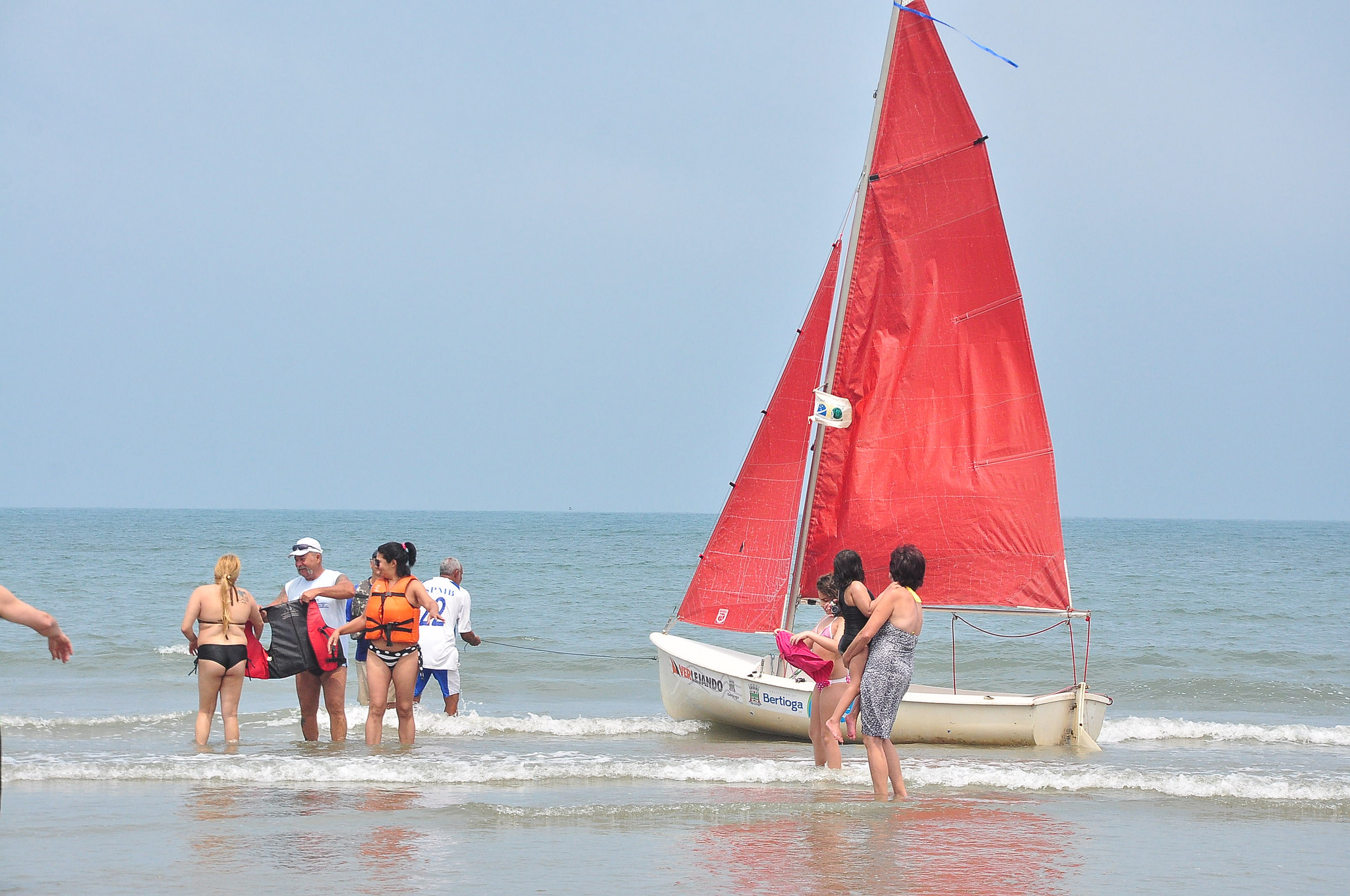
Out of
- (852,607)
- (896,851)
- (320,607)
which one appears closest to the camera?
(896,851)

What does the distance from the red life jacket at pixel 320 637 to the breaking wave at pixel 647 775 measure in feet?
2.29

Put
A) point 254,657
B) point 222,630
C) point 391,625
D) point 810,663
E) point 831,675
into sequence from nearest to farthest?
point 810,663 < point 831,675 < point 222,630 < point 391,625 < point 254,657

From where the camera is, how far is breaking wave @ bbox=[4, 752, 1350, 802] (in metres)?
8.45

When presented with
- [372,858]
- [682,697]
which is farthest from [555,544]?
[372,858]

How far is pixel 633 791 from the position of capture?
8.34 m

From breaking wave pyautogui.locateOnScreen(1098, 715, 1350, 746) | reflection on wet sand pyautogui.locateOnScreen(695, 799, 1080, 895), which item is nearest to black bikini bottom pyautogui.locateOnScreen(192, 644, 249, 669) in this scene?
reflection on wet sand pyautogui.locateOnScreen(695, 799, 1080, 895)

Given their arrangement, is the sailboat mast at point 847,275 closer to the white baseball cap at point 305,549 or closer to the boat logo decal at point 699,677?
the boat logo decal at point 699,677

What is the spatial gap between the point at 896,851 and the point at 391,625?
4.10m

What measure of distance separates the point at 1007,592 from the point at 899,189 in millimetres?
3667

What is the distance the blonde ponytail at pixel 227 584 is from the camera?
338 inches

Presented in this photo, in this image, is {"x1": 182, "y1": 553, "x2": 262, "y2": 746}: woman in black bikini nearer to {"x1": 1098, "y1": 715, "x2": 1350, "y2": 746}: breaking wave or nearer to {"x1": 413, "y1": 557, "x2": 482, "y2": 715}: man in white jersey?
{"x1": 413, "y1": 557, "x2": 482, "y2": 715}: man in white jersey

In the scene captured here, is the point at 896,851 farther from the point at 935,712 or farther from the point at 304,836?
the point at 935,712

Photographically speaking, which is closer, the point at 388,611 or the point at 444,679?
the point at 388,611

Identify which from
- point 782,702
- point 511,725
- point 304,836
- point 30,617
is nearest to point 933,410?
point 782,702
